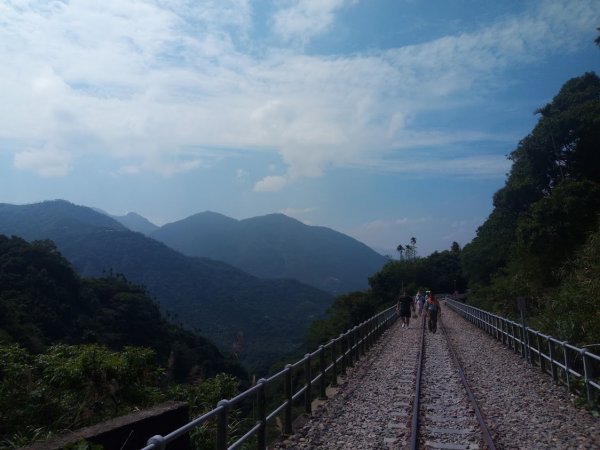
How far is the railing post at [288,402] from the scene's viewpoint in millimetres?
8562

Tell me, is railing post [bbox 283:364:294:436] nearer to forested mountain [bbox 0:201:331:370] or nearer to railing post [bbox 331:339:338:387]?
railing post [bbox 331:339:338:387]

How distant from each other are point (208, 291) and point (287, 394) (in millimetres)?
149887

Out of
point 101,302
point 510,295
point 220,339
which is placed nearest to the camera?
point 510,295

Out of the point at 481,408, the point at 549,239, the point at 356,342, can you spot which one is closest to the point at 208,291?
the point at 549,239

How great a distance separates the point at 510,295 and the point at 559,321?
598 inches

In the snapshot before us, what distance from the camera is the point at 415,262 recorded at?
A: 97.8 metres

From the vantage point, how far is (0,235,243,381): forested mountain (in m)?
A: 39.5

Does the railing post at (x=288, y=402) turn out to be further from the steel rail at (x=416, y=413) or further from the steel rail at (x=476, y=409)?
the steel rail at (x=476, y=409)

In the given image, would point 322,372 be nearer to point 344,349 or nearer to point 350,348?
point 344,349

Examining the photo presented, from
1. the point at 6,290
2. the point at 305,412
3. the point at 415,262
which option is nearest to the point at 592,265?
the point at 305,412

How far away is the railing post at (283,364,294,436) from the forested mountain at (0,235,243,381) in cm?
2905

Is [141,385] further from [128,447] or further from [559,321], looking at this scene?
[559,321]

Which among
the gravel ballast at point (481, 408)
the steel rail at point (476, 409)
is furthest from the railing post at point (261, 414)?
the steel rail at point (476, 409)

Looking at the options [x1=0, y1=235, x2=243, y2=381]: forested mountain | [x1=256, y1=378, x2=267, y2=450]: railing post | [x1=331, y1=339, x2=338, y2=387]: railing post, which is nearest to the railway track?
[x1=331, y1=339, x2=338, y2=387]: railing post
